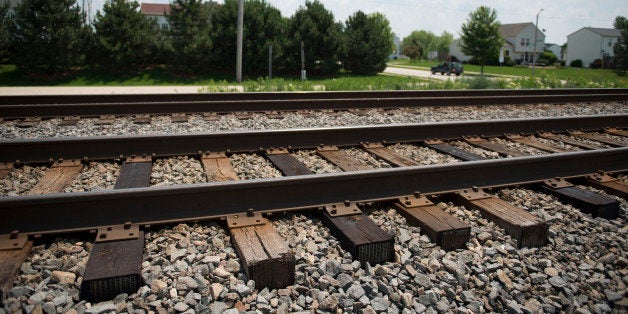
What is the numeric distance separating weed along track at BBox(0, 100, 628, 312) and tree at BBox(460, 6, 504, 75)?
56302mm

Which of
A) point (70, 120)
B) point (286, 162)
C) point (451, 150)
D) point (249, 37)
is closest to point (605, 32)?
point (249, 37)

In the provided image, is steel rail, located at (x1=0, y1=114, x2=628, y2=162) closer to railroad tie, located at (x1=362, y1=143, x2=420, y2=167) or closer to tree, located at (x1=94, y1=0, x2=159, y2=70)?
railroad tie, located at (x1=362, y1=143, x2=420, y2=167)

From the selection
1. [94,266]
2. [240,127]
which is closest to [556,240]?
A: [94,266]

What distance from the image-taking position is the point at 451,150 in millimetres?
6418

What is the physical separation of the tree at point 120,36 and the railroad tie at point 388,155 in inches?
966

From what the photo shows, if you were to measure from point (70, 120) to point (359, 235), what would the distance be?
272 inches

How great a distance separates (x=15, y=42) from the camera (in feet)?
84.4

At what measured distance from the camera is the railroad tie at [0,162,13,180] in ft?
16.0

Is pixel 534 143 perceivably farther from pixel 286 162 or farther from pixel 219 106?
pixel 219 106

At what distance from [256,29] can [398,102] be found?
828 inches

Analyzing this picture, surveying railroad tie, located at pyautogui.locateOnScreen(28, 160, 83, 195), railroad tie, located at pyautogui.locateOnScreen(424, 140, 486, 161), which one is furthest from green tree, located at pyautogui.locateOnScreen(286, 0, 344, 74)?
railroad tie, located at pyautogui.locateOnScreen(28, 160, 83, 195)

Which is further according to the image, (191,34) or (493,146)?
(191,34)

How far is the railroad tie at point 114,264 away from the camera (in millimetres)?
2664

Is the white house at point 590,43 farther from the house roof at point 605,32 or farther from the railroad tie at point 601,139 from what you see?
the railroad tie at point 601,139
